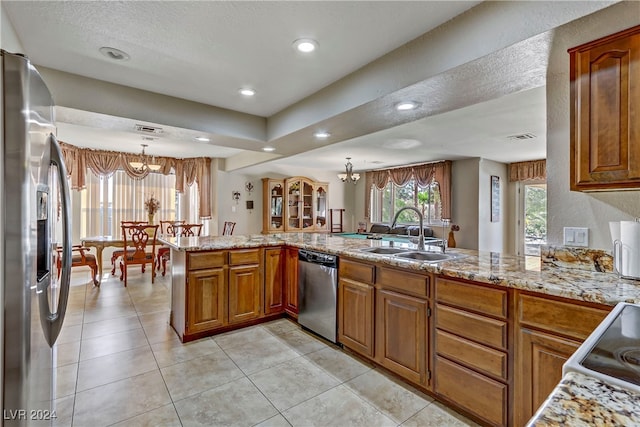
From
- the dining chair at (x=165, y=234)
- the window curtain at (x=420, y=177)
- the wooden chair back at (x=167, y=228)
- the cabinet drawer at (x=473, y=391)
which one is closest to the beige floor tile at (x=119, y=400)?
the cabinet drawer at (x=473, y=391)

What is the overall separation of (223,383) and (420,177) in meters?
5.83

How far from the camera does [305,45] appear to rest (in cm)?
200

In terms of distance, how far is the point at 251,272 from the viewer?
10.4 feet

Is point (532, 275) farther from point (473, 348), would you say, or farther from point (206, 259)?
point (206, 259)

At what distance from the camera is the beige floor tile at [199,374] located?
2.08 meters

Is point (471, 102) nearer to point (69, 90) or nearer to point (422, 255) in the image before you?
point (422, 255)

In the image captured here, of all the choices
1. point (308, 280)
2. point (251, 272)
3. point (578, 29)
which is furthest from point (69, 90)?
point (578, 29)

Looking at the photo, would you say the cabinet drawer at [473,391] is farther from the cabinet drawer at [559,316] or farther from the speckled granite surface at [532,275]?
the speckled granite surface at [532,275]

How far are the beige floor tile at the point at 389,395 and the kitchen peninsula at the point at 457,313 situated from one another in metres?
0.09

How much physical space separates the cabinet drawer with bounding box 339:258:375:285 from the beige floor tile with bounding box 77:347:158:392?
5.34 ft

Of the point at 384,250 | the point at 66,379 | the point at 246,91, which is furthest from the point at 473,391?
the point at 246,91

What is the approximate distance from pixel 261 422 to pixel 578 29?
2.69 metres

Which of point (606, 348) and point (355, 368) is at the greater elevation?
point (606, 348)

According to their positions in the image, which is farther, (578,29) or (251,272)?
(251,272)
